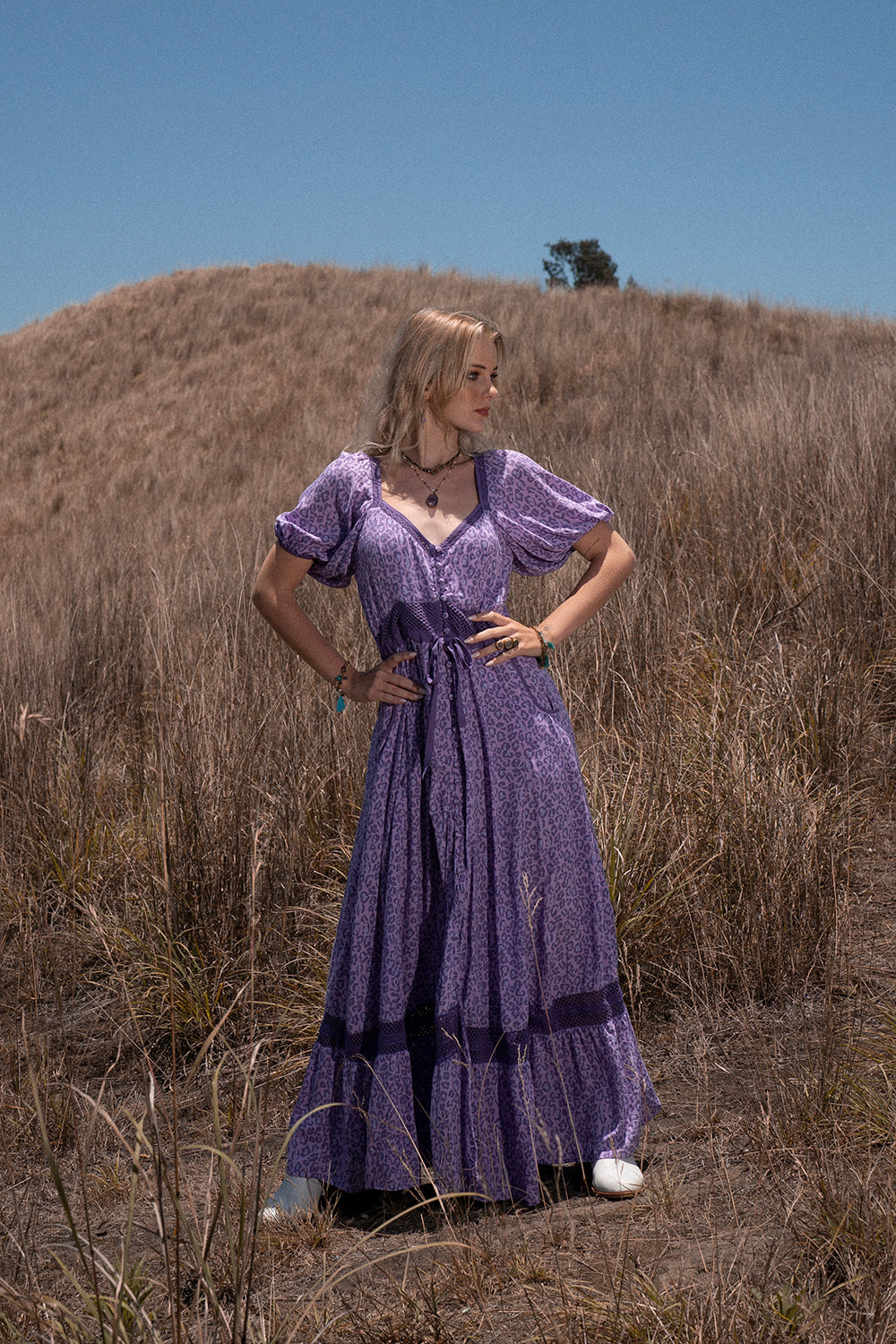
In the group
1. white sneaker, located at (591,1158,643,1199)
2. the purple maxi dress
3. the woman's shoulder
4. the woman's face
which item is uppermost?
the woman's face

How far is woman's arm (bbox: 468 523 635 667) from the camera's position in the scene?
2.42 meters

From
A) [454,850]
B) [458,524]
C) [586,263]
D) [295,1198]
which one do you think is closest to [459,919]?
[454,850]

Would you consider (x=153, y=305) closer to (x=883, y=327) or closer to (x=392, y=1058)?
(x=883, y=327)

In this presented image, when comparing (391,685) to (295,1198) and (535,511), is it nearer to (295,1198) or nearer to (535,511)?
(535,511)

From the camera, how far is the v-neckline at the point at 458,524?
245cm

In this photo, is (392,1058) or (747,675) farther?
(747,675)

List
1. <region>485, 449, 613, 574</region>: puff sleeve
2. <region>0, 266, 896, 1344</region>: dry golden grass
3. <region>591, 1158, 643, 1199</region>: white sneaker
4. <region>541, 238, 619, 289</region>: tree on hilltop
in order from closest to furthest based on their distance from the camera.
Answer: <region>0, 266, 896, 1344</region>: dry golden grass
<region>591, 1158, 643, 1199</region>: white sneaker
<region>485, 449, 613, 574</region>: puff sleeve
<region>541, 238, 619, 289</region>: tree on hilltop

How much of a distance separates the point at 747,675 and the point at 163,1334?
3269mm

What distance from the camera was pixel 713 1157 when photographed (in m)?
2.40

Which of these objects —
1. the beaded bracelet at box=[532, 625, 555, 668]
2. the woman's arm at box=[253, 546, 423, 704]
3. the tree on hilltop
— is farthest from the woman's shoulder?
the tree on hilltop

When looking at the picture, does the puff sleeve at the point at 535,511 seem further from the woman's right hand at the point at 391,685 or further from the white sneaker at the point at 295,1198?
the white sneaker at the point at 295,1198

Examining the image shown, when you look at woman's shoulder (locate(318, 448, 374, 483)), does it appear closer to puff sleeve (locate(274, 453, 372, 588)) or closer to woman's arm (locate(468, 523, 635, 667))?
puff sleeve (locate(274, 453, 372, 588))

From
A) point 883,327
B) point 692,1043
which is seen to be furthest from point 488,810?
point 883,327

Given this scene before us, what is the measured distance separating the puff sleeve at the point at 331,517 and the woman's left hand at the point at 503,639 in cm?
36
